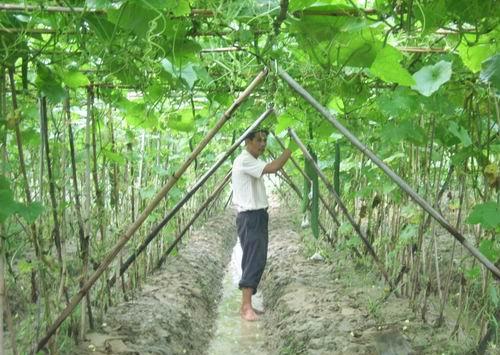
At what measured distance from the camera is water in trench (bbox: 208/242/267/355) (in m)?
4.36

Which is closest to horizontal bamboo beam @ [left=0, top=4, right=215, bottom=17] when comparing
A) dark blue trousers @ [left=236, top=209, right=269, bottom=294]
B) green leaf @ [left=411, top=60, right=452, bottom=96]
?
green leaf @ [left=411, top=60, right=452, bottom=96]

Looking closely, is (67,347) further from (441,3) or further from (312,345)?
(441,3)

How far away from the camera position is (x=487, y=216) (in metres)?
2.18

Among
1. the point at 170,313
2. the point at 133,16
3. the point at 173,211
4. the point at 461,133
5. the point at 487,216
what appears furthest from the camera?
the point at 170,313

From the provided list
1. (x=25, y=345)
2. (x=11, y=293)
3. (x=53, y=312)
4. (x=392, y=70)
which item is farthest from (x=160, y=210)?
(x=392, y=70)

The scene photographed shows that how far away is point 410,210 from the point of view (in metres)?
3.33

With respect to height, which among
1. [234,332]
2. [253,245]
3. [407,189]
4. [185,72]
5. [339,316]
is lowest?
[234,332]

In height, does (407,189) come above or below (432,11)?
below

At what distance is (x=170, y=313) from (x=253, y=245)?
982 millimetres

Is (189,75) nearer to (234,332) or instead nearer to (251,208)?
(251,208)

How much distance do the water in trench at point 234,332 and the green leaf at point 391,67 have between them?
2943mm

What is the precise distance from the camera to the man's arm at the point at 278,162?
14.2ft

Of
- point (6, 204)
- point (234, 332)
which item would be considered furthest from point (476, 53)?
point (234, 332)

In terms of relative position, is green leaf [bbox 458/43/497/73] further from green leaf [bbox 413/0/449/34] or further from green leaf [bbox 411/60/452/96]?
green leaf [bbox 413/0/449/34]
